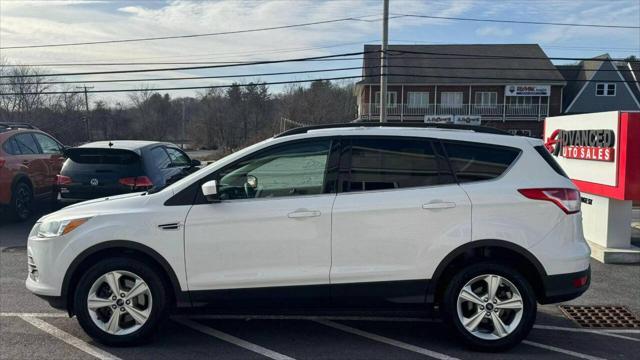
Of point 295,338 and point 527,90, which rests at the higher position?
point 527,90

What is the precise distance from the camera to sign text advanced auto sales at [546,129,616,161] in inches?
306

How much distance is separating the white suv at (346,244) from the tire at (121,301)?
0.01 meters

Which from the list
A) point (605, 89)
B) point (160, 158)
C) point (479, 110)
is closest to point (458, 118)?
point (479, 110)

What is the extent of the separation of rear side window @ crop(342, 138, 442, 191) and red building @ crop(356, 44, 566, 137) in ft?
141

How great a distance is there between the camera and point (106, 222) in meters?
4.30

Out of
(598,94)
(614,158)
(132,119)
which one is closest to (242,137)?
(132,119)

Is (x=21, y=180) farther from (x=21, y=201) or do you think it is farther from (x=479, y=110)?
(x=479, y=110)

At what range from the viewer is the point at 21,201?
403 inches

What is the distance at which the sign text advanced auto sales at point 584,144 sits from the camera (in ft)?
25.5

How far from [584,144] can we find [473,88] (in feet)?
140

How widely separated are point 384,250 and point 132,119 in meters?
70.5

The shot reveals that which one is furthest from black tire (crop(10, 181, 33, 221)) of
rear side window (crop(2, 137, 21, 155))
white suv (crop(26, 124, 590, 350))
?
white suv (crop(26, 124, 590, 350))

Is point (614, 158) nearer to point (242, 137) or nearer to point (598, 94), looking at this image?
point (598, 94)

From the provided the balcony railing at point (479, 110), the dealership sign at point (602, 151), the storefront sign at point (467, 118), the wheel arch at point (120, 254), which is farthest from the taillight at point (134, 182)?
the balcony railing at point (479, 110)
